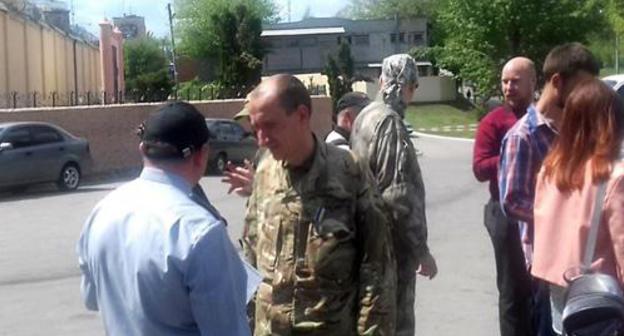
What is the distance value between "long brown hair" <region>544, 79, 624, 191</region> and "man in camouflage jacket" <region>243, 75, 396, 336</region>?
73 centimetres

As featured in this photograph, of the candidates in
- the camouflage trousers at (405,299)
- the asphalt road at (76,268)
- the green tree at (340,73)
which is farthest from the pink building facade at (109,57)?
the camouflage trousers at (405,299)

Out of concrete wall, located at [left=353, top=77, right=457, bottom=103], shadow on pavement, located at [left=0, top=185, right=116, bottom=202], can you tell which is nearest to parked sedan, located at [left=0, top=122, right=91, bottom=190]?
shadow on pavement, located at [left=0, top=185, right=116, bottom=202]

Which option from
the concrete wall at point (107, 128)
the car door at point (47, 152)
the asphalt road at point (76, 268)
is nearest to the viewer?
the asphalt road at point (76, 268)

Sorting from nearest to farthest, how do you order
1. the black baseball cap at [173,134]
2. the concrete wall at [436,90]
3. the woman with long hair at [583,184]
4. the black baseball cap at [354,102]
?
1. the black baseball cap at [173,134]
2. the woman with long hair at [583,184]
3. the black baseball cap at [354,102]
4. the concrete wall at [436,90]

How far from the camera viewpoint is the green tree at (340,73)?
49031 mm

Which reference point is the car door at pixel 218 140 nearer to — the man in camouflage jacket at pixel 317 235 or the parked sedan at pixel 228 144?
the parked sedan at pixel 228 144

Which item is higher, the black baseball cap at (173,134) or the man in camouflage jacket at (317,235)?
the black baseball cap at (173,134)

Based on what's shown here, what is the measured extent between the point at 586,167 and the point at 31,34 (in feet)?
138

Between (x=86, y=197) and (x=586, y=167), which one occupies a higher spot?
(x=586, y=167)

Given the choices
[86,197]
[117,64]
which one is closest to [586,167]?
[86,197]

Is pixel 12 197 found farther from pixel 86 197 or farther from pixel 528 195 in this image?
pixel 528 195

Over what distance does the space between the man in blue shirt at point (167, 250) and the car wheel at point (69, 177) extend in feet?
78.7

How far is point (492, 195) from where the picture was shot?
7.68m

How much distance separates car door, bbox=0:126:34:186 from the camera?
25703 millimetres
